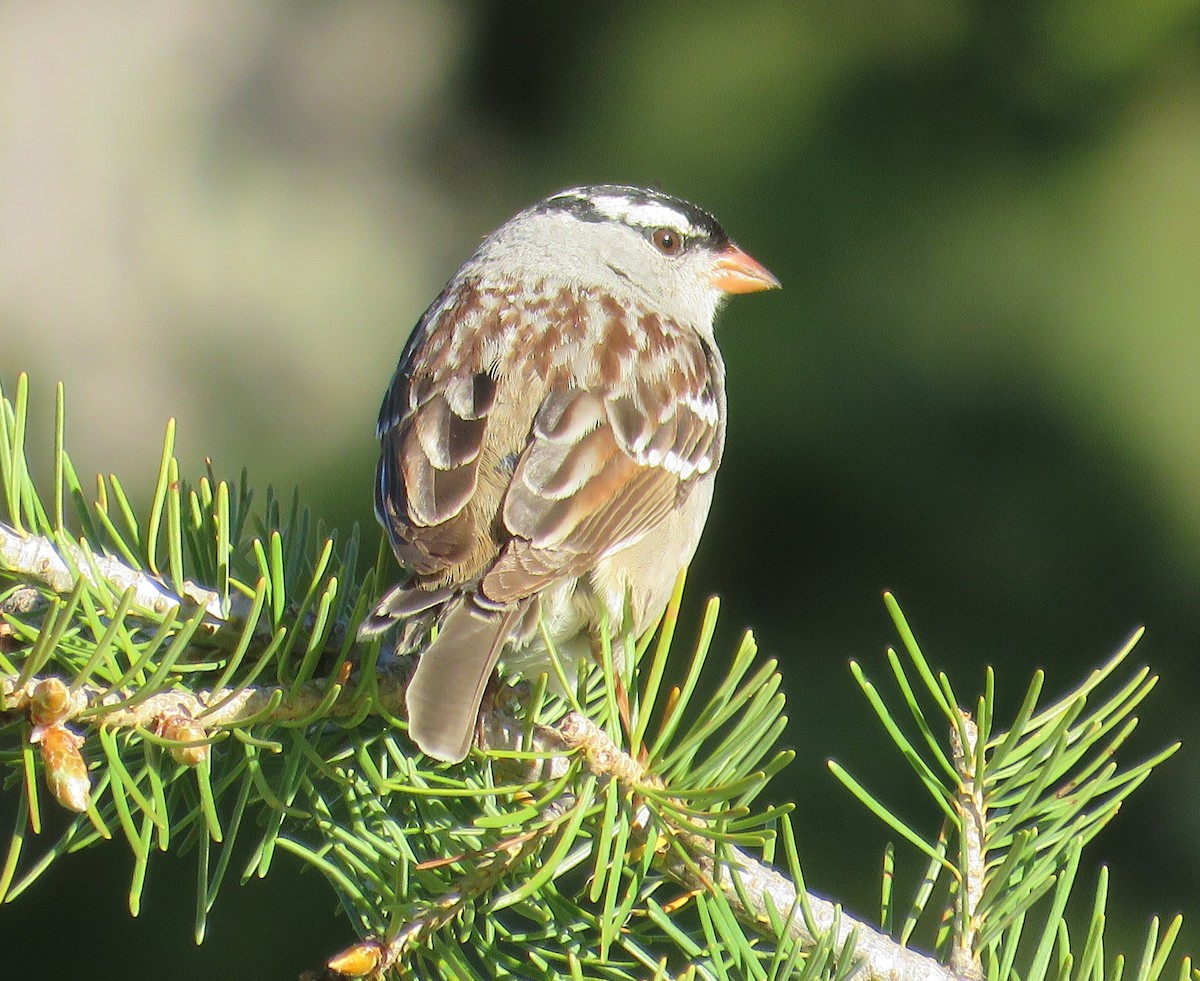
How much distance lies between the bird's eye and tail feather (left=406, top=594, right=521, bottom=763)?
4.90 ft

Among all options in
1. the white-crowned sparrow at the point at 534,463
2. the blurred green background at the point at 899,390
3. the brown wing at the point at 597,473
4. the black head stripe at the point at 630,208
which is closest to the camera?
the white-crowned sparrow at the point at 534,463

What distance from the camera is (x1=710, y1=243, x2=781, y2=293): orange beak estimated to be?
3.13 m

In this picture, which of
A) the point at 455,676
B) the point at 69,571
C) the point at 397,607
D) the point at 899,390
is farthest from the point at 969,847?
the point at 899,390

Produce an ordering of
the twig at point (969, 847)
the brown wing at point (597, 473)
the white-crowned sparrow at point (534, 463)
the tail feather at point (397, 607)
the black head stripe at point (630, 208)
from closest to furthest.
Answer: the twig at point (969, 847) < the tail feather at point (397, 607) < the white-crowned sparrow at point (534, 463) < the brown wing at point (597, 473) < the black head stripe at point (630, 208)

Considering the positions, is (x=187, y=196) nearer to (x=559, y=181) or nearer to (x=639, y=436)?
(x=559, y=181)

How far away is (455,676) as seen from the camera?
159cm

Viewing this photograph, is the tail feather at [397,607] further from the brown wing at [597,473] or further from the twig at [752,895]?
the twig at [752,895]

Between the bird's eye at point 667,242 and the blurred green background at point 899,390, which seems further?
the blurred green background at point 899,390

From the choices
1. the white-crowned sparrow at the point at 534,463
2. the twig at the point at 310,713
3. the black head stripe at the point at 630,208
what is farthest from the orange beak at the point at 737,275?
the twig at the point at 310,713

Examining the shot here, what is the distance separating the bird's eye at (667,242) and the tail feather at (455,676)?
4.90ft

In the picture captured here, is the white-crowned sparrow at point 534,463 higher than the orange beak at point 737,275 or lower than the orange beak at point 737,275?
lower

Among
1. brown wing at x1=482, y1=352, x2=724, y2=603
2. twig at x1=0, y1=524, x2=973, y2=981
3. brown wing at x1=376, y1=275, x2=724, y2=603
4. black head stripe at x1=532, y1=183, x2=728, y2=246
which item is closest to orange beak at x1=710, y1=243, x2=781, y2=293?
black head stripe at x1=532, y1=183, x2=728, y2=246

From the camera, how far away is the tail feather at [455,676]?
151 centimetres

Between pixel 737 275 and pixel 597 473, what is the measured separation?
1144 millimetres
